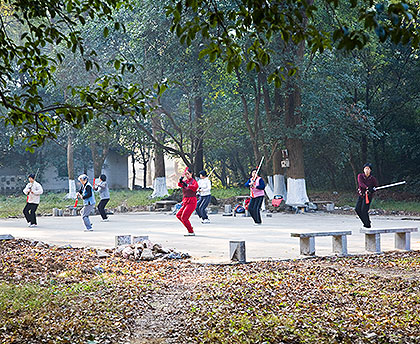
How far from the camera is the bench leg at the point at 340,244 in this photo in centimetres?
1104

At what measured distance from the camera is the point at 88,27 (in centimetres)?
2853

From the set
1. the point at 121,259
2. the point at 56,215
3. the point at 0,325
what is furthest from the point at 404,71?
the point at 0,325

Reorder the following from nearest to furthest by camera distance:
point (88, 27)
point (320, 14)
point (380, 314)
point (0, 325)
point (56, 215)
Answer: point (0, 325) → point (380, 314) → point (320, 14) → point (56, 215) → point (88, 27)

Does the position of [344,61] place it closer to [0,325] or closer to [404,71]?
A: [404,71]

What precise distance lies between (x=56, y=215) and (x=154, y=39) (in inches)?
361

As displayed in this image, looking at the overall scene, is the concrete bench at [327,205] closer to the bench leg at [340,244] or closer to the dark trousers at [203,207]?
the dark trousers at [203,207]

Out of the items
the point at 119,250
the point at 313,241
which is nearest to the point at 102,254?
the point at 119,250

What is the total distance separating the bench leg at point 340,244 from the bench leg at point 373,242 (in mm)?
589

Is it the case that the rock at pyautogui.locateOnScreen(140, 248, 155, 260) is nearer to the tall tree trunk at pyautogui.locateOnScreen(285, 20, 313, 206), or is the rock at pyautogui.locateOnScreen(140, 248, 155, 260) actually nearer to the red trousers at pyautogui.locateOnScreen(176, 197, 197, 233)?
the red trousers at pyautogui.locateOnScreen(176, 197, 197, 233)

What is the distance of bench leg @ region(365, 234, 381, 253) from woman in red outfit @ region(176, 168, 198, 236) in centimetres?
524

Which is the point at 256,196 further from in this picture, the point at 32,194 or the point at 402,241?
the point at 32,194

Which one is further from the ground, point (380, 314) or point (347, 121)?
point (347, 121)

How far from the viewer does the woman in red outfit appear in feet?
49.9

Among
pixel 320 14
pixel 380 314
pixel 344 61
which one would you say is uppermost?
pixel 320 14
